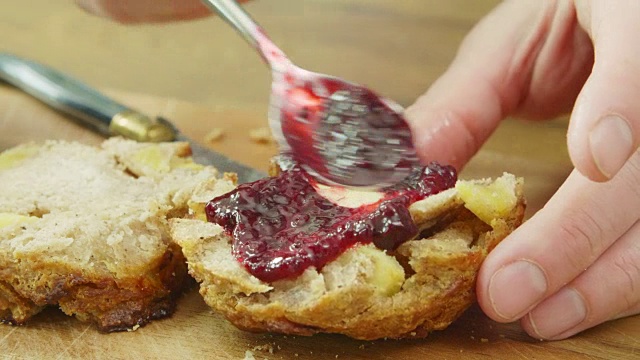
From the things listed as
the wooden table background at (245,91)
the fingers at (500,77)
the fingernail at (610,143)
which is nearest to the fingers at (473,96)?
the fingers at (500,77)

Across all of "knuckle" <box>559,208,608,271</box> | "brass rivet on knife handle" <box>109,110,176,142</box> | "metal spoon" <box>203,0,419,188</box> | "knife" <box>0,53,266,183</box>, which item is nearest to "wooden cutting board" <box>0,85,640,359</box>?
"knuckle" <box>559,208,608,271</box>

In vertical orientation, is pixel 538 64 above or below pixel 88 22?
above

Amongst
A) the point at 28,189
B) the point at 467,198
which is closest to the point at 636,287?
the point at 467,198

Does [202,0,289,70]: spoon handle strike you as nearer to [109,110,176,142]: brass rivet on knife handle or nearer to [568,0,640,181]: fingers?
[109,110,176,142]: brass rivet on knife handle

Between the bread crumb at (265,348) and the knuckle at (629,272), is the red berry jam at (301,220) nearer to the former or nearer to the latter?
the bread crumb at (265,348)

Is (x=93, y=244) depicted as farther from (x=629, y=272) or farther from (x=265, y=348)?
(x=629, y=272)

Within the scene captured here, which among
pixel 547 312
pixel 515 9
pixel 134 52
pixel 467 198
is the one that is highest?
pixel 515 9

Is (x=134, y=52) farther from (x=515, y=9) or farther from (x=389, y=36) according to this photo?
(x=515, y=9)

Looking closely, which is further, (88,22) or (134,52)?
(88,22)
